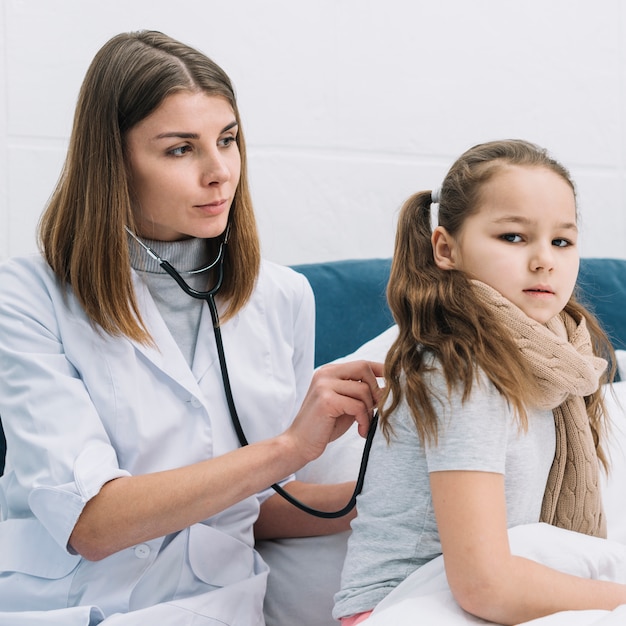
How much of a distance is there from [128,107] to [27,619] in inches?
30.4

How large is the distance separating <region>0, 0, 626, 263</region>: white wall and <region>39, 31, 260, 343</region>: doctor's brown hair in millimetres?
495

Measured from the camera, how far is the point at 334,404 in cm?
123

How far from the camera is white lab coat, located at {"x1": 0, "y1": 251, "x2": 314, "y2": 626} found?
1225 millimetres

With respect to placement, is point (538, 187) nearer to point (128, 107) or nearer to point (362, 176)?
point (128, 107)

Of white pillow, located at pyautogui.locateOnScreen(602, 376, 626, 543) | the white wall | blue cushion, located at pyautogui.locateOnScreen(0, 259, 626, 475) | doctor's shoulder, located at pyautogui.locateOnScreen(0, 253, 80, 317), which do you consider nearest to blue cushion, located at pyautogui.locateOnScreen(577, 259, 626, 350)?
blue cushion, located at pyautogui.locateOnScreen(0, 259, 626, 475)

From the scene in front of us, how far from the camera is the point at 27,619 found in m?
1.21

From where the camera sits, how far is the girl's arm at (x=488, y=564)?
997 mm

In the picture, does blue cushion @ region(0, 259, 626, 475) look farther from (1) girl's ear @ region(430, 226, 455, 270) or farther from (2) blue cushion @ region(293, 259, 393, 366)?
(1) girl's ear @ region(430, 226, 455, 270)

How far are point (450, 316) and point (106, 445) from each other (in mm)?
537

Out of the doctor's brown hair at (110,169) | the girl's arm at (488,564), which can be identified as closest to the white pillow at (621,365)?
the girl's arm at (488,564)

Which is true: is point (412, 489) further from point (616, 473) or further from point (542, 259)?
point (616, 473)

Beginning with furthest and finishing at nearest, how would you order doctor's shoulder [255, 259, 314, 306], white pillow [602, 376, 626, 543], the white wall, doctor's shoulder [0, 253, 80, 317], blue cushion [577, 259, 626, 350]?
1. blue cushion [577, 259, 626, 350]
2. the white wall
3. doctor's shoulder [255, 259, 314, 306]
4. white pillow [602, 376, 626, 543]
5. doctor's shoulder [0, 253, 80, 317]

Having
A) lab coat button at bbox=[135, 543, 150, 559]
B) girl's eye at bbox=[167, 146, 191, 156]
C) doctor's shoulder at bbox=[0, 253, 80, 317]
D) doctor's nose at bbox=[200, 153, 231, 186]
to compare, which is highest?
girl's eye at bbox=[167, 146, 191, 156]

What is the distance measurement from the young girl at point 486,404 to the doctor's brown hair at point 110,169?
0.42m
